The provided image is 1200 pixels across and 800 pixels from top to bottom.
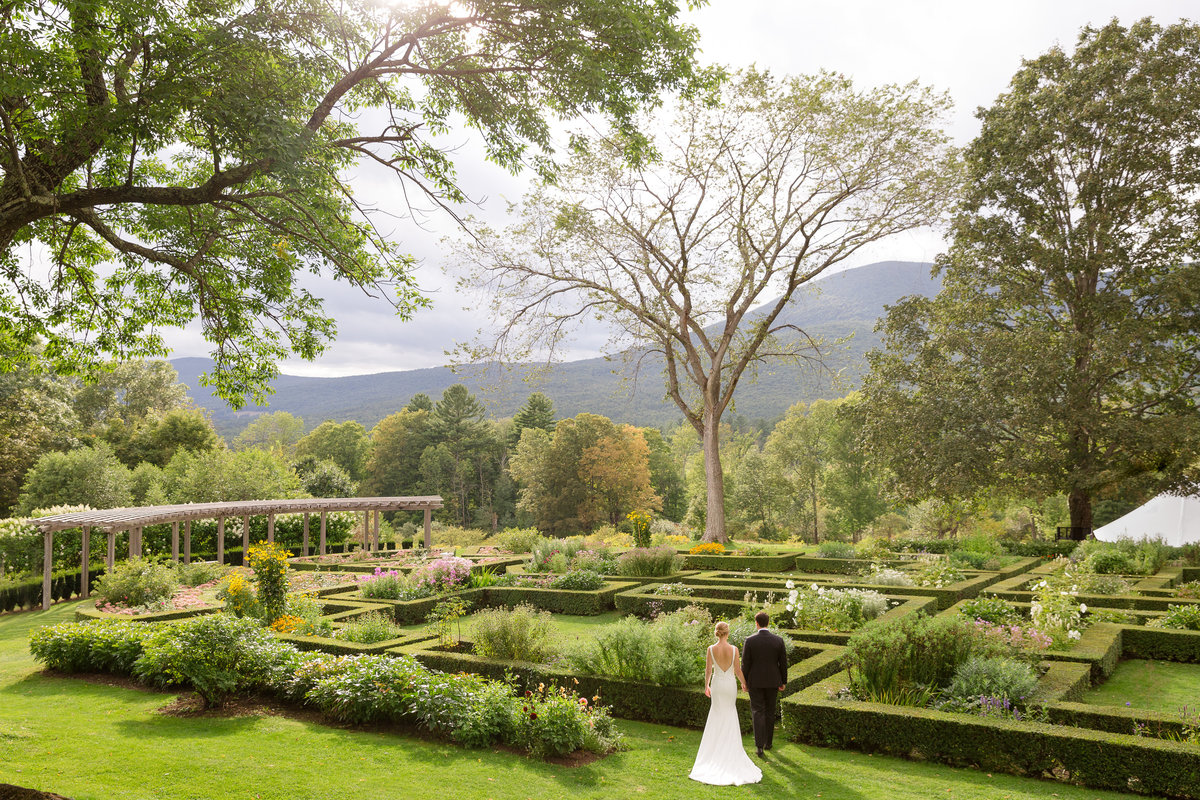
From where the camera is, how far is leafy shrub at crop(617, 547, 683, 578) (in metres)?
17.5

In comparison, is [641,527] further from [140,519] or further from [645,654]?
[645,654]

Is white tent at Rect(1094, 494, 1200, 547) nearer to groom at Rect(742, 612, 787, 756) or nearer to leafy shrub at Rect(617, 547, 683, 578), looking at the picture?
leafy shrub at Rect(617, 547, 683, 578)

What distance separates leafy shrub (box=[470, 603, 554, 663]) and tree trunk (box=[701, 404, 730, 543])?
15.3 m

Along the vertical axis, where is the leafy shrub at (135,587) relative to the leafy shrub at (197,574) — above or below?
above

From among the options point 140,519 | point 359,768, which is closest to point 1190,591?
point 359,768

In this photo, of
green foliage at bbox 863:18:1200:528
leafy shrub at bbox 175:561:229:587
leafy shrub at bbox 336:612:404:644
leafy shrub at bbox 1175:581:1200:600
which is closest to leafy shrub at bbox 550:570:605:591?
leafy shrub at bbox 336:612:404:644

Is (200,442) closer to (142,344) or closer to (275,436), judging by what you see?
(142,344)

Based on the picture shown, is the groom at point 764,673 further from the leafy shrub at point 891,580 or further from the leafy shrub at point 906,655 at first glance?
the leafy shrub at point 891,580

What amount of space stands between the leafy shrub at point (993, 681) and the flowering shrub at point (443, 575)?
10344 millimetres

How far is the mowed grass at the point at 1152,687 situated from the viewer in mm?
8062

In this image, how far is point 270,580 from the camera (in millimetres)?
11133

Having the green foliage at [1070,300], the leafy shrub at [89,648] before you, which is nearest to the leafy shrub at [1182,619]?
the green foliage at [1070,300]

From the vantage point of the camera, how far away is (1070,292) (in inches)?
886

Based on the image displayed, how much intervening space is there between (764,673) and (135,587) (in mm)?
13291
